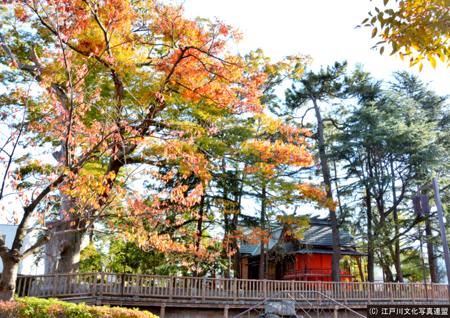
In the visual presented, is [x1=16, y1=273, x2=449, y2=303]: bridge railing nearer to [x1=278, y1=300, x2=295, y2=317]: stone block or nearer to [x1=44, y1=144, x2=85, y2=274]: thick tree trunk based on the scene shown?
[x1=44, y1=144, x2=85, y2=274]: thick tree trunk

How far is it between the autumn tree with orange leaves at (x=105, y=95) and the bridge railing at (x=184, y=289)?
1647mm

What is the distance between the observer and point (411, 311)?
11250mm

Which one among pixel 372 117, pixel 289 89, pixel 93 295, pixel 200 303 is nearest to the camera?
pixel 93 295

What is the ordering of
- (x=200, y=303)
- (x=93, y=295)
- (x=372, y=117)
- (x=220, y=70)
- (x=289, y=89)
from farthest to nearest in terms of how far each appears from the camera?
1. (x=289, y=89)
2. (x=372, y=117)
3. (x=200, y=303)
4. (x=93, y=295)
5. (x=220, y=70)

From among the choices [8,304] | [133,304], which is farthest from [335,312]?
[8,304]

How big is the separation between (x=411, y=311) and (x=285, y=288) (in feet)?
22.8

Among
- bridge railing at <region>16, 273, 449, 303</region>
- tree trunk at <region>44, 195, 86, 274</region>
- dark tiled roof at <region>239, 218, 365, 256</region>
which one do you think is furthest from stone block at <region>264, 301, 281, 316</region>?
dark tiled roof at <region>239, 218, 365, 256</region>

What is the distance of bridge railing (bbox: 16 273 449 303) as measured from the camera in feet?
44.9

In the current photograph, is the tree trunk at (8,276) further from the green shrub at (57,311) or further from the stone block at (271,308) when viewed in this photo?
the stone block at (271,308)

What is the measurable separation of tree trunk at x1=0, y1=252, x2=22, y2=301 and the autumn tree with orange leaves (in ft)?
0.08

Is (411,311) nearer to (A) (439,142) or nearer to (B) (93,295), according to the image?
(B) (93,295)

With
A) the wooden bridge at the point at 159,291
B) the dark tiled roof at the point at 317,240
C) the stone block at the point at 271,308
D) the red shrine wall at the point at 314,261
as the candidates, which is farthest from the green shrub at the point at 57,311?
the red shrine wall at the point at 314,261

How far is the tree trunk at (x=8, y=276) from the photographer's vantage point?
7418 millimetres

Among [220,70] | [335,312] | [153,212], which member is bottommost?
[335,312]
